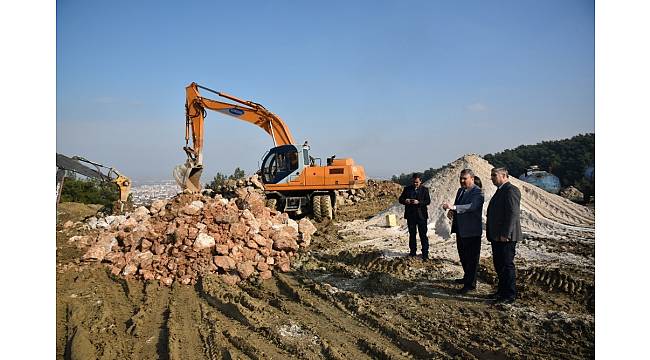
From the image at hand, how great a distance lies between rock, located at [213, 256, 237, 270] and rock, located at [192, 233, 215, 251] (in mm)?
296

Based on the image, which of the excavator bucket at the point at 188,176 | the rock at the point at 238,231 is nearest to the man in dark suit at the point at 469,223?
the rock at the point at 238,231

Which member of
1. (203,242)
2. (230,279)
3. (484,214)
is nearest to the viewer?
(230,279)

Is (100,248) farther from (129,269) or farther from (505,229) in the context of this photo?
(505,229)

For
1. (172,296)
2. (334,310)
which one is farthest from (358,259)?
(172,296)

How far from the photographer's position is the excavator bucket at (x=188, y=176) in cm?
1013

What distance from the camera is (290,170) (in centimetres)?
1149

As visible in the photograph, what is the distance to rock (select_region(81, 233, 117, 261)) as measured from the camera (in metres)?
6.67

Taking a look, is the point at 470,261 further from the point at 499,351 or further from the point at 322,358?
the point at 322,358

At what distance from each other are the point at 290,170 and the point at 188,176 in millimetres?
2722

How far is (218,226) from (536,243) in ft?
17.8

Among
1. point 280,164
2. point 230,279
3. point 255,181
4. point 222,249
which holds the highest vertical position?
point 280,164

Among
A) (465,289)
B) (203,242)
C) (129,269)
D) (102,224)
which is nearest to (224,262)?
(203,242)

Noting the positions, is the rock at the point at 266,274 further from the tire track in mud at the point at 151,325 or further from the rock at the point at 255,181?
the rock at the point at 255,181

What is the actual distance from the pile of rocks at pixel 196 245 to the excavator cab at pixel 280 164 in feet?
11.1
